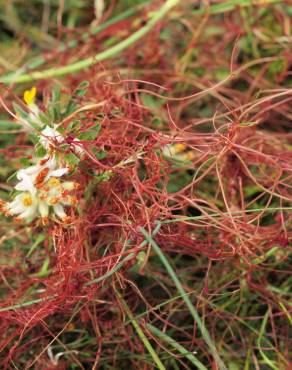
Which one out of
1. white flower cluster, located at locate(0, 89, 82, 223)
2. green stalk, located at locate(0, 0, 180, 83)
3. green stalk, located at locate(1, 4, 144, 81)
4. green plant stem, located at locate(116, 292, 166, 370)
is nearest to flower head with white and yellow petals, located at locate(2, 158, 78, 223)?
white flower cluster, located at locate(0, 89, 82, 223)

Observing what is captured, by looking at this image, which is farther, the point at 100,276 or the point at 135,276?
the point at 135,276

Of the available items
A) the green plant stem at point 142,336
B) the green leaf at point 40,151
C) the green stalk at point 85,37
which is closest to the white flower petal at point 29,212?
the green leaf at point 40,151

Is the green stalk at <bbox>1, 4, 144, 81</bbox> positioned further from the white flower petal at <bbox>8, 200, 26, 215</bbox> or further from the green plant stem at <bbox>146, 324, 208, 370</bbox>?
the green plant stem at <bbox>146, 324, 208, 370</bbox>

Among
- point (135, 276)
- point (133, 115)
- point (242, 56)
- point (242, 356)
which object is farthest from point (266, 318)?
point (242, 56)

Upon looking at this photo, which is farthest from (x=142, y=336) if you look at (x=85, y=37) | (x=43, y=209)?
(x=85, y=37)

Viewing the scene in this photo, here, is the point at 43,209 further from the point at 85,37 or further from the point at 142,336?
the point at 85,37

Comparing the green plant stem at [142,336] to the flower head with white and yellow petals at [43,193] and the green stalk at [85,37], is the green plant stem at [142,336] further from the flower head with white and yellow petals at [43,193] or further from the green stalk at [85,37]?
the green stalk at [85,37]

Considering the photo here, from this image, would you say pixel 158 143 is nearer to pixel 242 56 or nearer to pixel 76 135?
pixel 76 135
